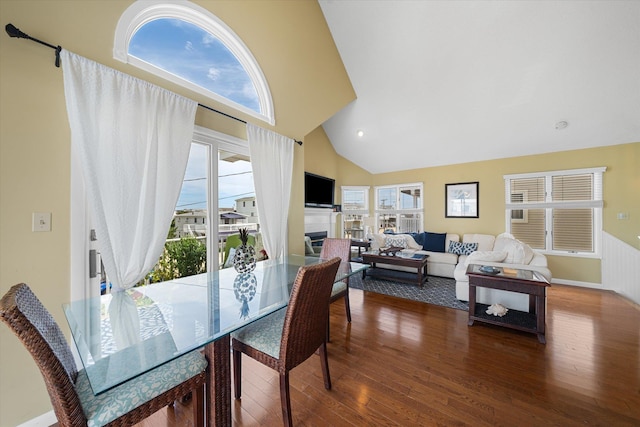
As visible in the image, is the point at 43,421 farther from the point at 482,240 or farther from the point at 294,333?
the point at 482,240

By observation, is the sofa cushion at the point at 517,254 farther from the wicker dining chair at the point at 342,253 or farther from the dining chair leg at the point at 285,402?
the dining chair leg at the point at 285,402

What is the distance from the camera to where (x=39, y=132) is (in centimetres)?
148

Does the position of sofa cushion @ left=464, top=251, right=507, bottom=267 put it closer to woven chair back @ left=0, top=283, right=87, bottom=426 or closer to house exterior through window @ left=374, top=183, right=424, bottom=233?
house exterior through window @ left=374, top=183, right=424, bottom=233

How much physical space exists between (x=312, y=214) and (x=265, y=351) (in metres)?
4.27

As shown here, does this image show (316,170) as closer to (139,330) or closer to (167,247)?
(167,247)

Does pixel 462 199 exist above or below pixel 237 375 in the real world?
above

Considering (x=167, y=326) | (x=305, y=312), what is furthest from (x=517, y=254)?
(x=167, y=326)

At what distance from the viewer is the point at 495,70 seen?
338 centimetres

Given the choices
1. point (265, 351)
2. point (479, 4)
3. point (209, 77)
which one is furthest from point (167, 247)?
point (479, 4)

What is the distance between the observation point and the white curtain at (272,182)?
295 cm

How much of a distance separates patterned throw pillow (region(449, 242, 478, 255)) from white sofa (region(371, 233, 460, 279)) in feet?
0.52

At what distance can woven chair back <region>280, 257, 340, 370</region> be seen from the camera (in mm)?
1312

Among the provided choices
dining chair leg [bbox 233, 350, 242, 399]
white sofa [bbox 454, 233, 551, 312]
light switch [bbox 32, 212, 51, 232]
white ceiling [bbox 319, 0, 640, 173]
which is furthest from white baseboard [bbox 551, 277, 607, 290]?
light switch [bbox 32, 212, 51, 232]

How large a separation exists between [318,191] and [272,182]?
2.67 meters
